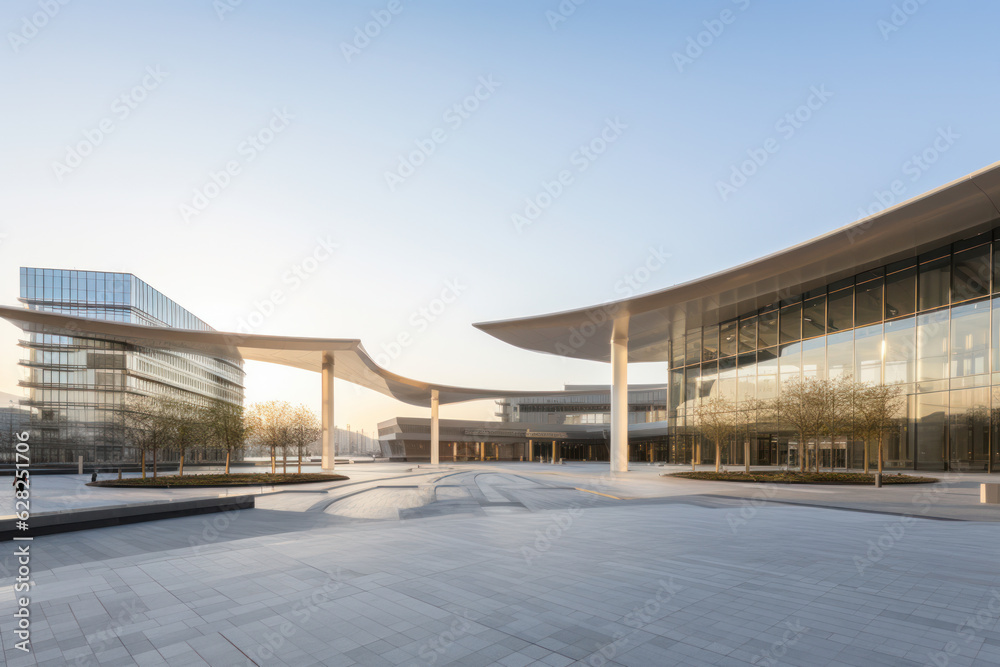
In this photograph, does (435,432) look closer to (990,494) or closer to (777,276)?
(777,276)

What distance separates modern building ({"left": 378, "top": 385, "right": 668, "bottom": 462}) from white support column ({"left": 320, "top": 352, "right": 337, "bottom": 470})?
3787 centimetres

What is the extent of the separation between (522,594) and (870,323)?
2646cm

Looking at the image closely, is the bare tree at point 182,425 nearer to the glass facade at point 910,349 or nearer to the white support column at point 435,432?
the glass facade at point 910,349

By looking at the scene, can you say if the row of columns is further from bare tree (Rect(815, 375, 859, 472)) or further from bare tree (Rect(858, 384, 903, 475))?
bare tree (Rect(858, 384, 903, 475))

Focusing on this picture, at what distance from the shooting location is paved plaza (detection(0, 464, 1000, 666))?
452cm

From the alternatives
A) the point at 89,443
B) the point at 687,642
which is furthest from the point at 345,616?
the point at 89,443

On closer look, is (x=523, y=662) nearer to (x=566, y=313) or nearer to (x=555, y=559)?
(x=555, y=559)

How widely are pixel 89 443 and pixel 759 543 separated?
170ft

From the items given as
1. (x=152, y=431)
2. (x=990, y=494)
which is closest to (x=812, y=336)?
(x=990, y=494)

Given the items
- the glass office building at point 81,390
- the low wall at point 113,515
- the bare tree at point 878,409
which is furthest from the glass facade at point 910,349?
the glass office building at point 81,390

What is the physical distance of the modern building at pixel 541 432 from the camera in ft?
255

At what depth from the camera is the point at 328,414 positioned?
38.8m

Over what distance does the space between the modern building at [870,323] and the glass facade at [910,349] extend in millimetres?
48

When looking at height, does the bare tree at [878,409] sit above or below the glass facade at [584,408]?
above
